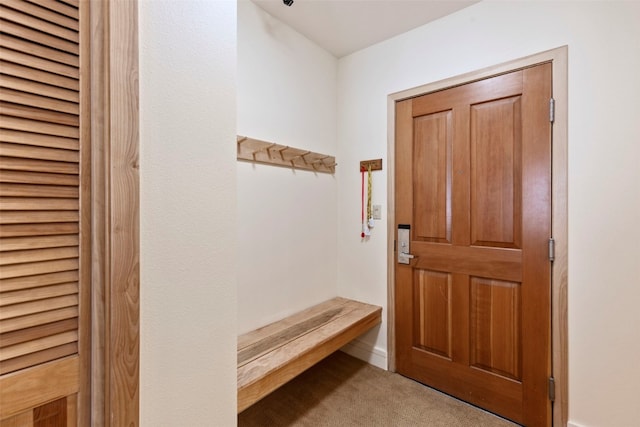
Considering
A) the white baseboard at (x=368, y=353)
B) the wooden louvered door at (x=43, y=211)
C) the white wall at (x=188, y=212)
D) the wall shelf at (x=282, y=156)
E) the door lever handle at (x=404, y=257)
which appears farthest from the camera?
the white baseboard at (x=368, y=353)

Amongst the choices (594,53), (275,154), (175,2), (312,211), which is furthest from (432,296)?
(175,2)

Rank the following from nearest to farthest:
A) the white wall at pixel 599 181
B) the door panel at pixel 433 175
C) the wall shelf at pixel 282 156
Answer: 1. the white wall at pixel 599 181
2. the wall shelf at pixel 282 156
3. the door panel at pixel 433 175

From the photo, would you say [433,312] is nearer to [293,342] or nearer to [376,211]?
[376,211]

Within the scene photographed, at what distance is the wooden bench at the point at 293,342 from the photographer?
1479 mm

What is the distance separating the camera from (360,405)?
1916mm

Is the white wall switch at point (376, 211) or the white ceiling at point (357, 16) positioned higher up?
the white ceiling at point (357, 16)

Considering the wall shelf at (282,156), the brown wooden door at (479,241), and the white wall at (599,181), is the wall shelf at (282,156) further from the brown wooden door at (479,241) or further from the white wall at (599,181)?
the white wall at (599,181)

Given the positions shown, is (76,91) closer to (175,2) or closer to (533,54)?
(175,2)

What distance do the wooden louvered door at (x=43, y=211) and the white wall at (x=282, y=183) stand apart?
3.60 feet


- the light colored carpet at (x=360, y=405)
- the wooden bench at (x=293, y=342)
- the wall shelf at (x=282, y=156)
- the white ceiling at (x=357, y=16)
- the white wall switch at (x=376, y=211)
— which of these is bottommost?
the light colored carpet at (x=360, y=405)

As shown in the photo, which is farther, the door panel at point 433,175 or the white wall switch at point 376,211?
the white wall switch at point 376,211

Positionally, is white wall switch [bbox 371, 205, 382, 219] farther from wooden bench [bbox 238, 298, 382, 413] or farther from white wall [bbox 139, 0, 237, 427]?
white wall [bbox 139, 0, 237, 427]

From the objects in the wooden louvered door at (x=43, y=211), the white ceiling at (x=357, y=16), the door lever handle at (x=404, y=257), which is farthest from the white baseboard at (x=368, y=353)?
the white ceiling at (x=357, y=16)

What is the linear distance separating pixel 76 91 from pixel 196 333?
0.77 meters
